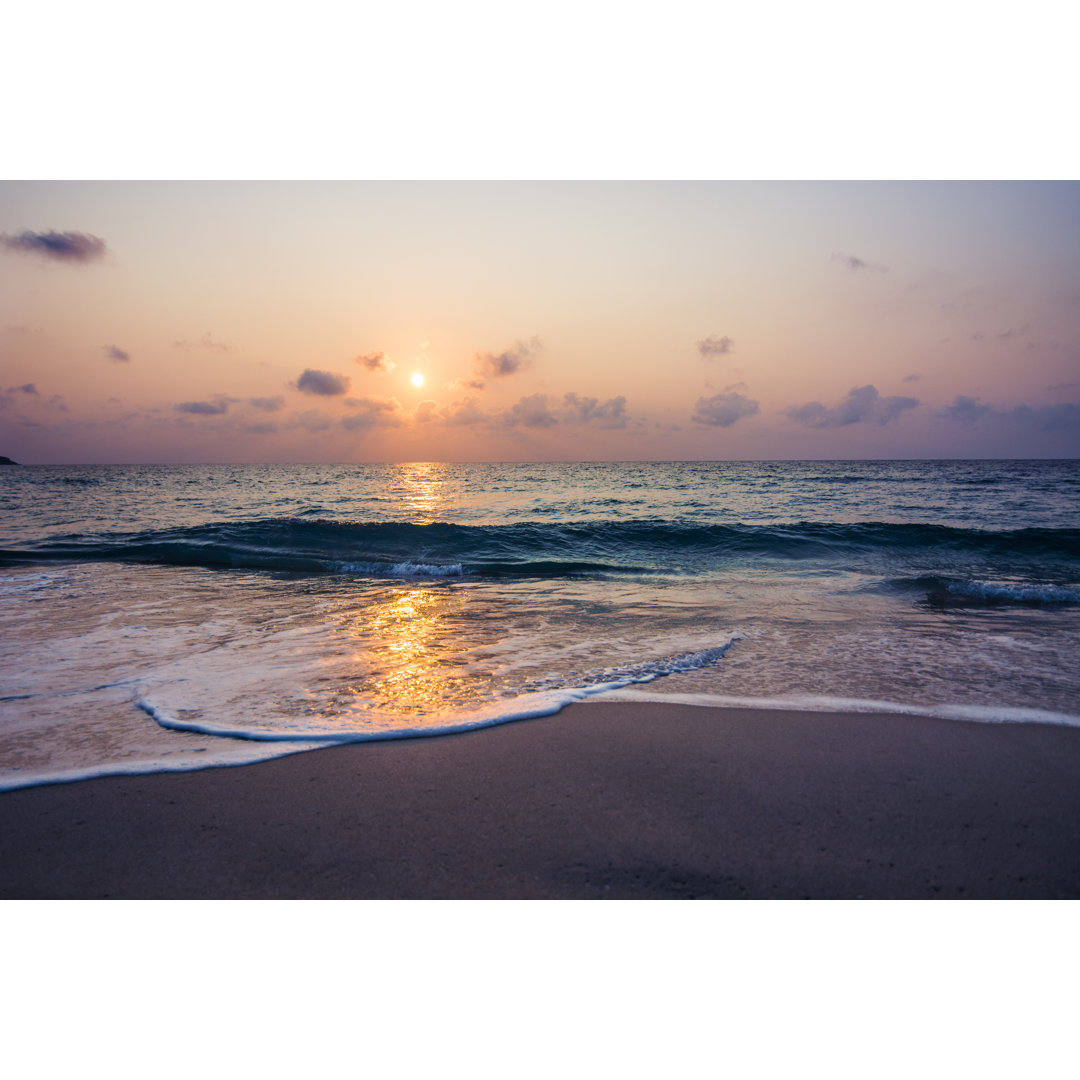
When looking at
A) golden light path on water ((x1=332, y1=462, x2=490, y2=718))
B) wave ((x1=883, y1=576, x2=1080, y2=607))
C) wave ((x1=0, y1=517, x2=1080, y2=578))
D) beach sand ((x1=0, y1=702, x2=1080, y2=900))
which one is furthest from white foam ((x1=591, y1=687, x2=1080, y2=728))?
wave ((x1=0, y1=517, x2=1080, y2=578))

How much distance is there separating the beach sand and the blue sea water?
37cm

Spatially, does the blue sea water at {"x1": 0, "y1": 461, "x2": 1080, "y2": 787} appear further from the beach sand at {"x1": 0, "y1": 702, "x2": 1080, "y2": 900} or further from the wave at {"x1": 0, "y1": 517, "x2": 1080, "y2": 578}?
the beach sand at {"x1": 0, "y1": 702, "x2": 1080, "y2": 900}

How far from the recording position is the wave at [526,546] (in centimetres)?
1153

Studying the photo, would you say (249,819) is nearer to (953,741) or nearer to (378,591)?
(953,741)

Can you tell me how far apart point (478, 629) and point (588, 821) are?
153 inches

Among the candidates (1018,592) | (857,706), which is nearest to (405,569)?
(857,706)

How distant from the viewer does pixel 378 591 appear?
8961 mm

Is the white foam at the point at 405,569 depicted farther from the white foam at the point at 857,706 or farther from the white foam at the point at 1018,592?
the white foam at the point at 1018,592

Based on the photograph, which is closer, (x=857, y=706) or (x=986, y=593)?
(x=857, y=706)

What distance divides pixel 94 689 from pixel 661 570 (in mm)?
8584

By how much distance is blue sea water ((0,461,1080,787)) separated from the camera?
378 cm

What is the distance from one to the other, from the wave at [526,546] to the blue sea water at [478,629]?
0.11 metres

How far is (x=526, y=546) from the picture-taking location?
1416 centimetres

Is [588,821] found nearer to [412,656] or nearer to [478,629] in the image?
[412,656]
